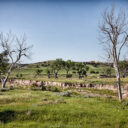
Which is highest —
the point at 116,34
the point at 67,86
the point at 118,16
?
the point at 118,16

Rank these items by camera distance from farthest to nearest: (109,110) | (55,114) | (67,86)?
1. (67,86)
2. (109,110)
3. (55,114)

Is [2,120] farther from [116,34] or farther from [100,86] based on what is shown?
[100,86]

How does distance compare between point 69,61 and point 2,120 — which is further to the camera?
point 69,61

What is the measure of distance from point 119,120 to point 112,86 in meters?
31.5

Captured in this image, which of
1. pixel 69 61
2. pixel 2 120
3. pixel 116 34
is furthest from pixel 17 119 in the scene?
pixel 69 61

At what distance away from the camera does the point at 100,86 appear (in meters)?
43.6

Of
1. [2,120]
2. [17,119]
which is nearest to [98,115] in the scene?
[17,119]

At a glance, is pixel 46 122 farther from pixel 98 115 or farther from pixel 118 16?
pixel 118 16

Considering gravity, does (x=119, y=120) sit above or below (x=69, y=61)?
below

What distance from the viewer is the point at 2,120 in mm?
10297

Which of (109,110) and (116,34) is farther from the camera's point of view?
(116,34)

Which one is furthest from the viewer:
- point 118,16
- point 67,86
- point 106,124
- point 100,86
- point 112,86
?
point 67,86

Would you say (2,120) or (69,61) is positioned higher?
(69,61)

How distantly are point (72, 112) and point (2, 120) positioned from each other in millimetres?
5526
